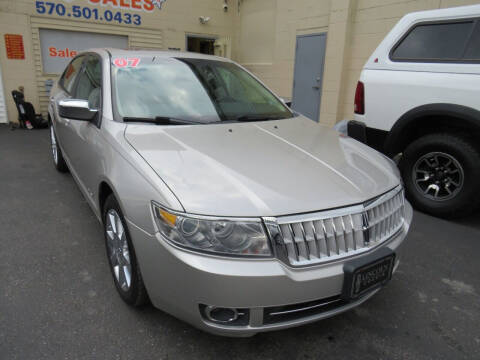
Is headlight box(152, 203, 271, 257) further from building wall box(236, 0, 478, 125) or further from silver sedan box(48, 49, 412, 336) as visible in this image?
building wall box(236, 0, 478, 125)

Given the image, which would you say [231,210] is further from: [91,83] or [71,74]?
[71,74]

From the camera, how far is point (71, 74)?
4.19 m

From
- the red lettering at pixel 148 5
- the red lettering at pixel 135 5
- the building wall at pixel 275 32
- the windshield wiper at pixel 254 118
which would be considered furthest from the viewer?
the red lettering at pixel 148 5

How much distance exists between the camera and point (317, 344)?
2.07 m

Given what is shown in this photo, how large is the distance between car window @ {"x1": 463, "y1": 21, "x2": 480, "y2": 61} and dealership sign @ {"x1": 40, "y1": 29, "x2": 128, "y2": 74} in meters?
9.10

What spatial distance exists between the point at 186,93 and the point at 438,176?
2942 millimetres

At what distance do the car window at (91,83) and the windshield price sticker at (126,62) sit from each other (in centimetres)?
17

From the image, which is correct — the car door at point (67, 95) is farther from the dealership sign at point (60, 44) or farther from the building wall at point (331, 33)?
the dealership sign at point (60, 44)

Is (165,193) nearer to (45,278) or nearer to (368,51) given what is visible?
(45,278)

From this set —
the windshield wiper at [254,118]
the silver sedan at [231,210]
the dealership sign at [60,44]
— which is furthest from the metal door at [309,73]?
the silver sedan at [231,210]

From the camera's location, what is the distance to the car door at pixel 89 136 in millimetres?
2588

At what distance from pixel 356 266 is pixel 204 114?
161cm

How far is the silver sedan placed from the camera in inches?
64.8

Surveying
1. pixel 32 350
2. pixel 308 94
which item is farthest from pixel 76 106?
pixel 308 94
